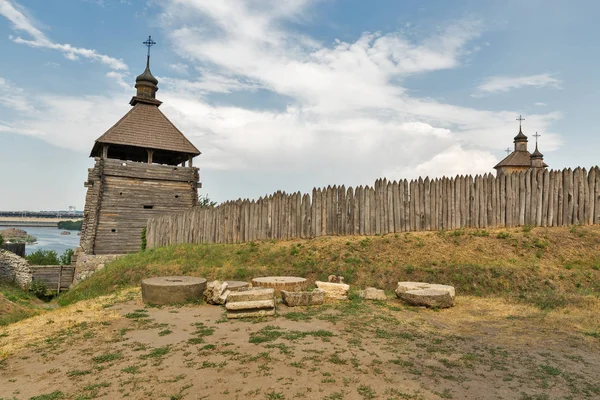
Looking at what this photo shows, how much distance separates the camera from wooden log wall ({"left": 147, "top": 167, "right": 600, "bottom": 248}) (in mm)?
10961

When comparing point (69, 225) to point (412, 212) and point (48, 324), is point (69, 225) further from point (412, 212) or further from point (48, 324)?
point (412, 212)

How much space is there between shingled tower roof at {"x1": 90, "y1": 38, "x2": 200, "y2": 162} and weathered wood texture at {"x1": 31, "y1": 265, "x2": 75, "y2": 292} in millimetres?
6801

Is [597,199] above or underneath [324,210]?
above

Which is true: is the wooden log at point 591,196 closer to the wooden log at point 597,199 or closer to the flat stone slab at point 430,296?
the wooden log at point 597,199

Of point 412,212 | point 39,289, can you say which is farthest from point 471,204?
point 39,289

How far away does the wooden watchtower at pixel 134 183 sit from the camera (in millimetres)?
19062

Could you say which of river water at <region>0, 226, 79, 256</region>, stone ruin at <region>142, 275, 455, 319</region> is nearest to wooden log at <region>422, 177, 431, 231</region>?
stone ruin at <region>142, 275, 455, 319</region>

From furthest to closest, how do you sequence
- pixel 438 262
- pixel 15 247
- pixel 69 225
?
pixel 69 225
pixel 15 247
pixel 438 262

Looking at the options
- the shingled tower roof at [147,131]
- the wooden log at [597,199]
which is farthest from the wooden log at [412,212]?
the shingled tower roof at [147,131]

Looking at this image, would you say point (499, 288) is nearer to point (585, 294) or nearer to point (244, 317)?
point (585, 294)

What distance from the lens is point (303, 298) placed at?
8.22 m

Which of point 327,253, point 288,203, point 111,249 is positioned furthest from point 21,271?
point 327,253

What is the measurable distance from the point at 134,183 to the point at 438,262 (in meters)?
16.3

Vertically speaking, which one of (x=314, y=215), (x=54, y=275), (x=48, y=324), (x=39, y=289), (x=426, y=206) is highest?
(x=426, y=206)
